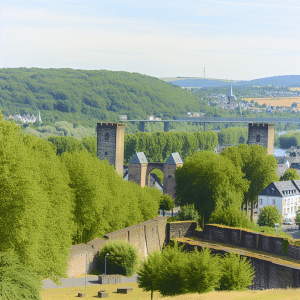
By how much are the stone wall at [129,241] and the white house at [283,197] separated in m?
29.5

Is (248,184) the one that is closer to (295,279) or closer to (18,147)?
(295,279)

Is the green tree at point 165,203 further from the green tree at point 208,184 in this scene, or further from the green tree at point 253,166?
the green tree at point 208,184

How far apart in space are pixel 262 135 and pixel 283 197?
867 centimetres

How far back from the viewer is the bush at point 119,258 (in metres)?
40.8

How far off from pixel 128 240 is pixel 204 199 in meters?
18.1

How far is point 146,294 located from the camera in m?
34.9

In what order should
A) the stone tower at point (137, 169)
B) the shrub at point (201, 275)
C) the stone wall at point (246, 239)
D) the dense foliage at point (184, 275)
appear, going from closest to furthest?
the shrub at point (201, 275)
the dense foliage at point (184, 275)
the stone wall at point (246, 239)
the stone tower at point (137, 169)

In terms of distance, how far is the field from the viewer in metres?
28.1

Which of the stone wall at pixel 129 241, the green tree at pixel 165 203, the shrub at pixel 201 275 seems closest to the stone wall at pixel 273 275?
the shrub at pixel 201 275

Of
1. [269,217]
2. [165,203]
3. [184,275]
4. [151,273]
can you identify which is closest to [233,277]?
[184,275]

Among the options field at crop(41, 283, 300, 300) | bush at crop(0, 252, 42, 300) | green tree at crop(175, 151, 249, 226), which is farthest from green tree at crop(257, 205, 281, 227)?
bush at crop(0, 252, 42, 300)

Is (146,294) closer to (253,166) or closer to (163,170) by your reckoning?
(253,166)

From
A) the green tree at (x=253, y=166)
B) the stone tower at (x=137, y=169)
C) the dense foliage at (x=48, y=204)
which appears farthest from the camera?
the stone tower at (x=137, y=169)

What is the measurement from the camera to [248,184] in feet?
227
